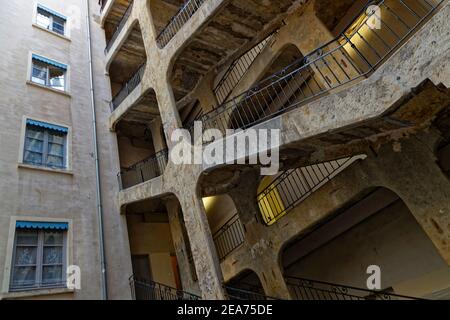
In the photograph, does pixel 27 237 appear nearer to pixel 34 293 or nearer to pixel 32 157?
pixel 34 293

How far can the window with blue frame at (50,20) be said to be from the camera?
12.6m

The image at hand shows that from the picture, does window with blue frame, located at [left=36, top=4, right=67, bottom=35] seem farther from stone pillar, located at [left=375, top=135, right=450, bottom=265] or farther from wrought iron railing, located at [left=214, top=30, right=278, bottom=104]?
stone pillar, located at [left=375, top=135, right=450, bottom=265]

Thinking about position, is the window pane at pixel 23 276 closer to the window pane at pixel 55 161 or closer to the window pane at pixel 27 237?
the window pane at pixel 27 237

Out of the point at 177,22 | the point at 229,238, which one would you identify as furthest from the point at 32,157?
the point at 229,238

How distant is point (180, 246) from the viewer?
39.1 ft

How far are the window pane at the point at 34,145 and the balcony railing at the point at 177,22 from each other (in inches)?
206

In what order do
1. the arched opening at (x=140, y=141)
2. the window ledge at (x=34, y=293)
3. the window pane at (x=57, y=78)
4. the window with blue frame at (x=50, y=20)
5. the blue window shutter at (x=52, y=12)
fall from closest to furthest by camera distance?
the window ledge at (x=34, y=293), the window pane at (x=57, y=78), the arched opening at (x=140, y=141), the window with blue frame at (x=50, y=20), the blue window shutter at (x=52, y=12)

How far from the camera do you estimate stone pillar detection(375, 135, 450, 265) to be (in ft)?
20.0

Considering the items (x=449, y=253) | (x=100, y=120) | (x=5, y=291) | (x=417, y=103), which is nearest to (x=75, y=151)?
(x=100, y=120)

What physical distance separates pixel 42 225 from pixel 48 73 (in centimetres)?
617

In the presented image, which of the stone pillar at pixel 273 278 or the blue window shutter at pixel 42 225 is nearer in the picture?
the blue window shutter at pixel 42 225

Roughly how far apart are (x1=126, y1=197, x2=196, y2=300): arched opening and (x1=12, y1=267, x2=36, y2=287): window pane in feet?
11.1

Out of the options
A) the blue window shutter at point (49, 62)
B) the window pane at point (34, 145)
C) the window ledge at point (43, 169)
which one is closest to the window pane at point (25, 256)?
the window ledge at point (43, 169)
